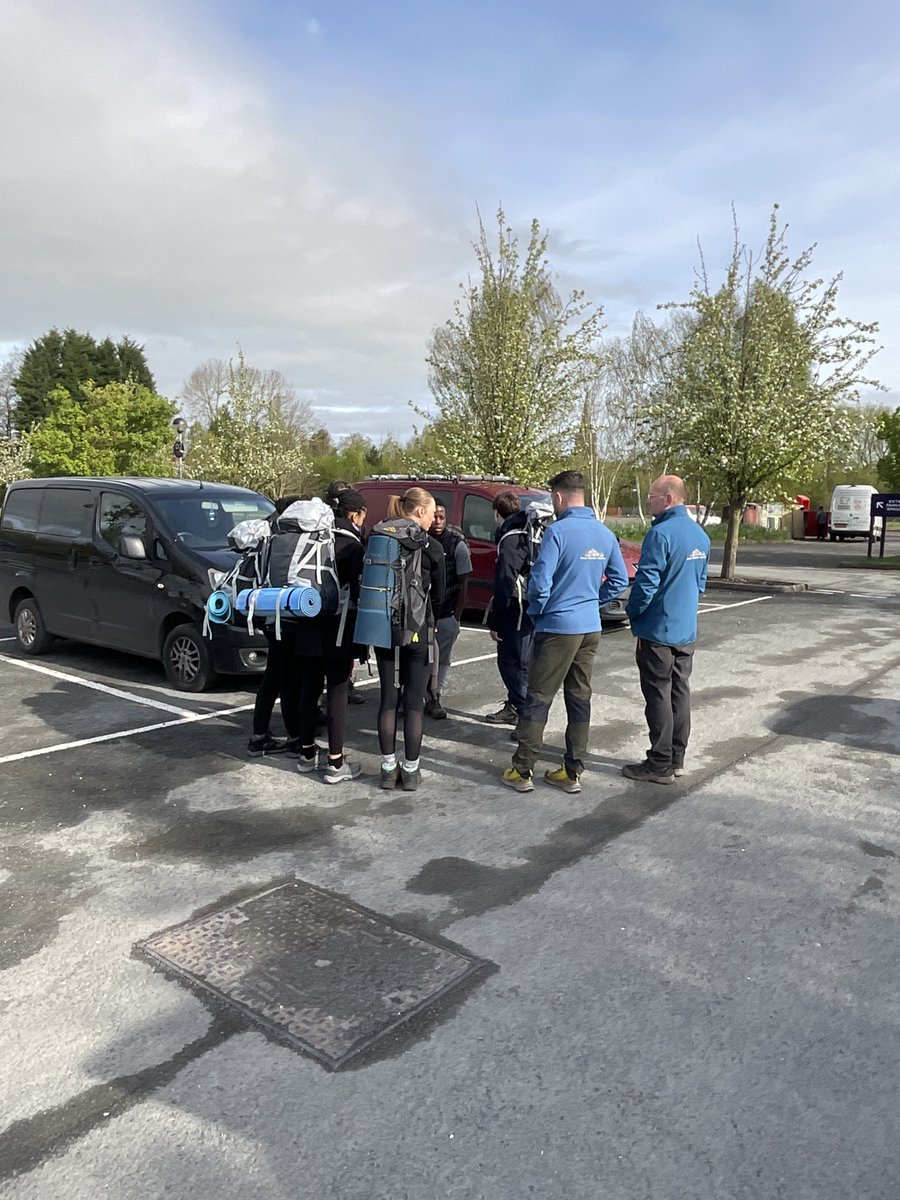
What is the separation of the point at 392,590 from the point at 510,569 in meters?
1.45

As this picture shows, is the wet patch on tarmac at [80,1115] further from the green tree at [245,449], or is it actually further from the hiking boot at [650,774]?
the green tree at [245,449]

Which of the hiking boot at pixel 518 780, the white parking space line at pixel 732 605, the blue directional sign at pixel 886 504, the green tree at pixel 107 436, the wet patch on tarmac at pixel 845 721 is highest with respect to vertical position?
the green tree at pixel 107 436

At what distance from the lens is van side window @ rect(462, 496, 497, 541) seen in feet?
38.6

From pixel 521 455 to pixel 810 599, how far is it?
7.49 metres

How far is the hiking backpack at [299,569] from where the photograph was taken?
5344 millimetres

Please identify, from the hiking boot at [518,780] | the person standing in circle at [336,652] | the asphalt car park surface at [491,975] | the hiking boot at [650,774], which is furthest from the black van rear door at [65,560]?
the hiking boot at [650,774]

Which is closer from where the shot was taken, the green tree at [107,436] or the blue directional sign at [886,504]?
the blue directional sign at [886,504]

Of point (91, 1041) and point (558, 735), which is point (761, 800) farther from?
point (91, 1041)

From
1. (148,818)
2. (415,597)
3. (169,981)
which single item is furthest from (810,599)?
(169,981)

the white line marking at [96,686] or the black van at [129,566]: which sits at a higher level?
the black van at [129,566]

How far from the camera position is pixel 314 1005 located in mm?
3162

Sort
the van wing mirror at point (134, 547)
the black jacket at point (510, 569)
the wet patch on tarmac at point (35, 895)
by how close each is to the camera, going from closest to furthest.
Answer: the wet patch on tarmac at point (35, 895) < the black jacket at point (510, 569) < the van wing mirror at point (134, 547)

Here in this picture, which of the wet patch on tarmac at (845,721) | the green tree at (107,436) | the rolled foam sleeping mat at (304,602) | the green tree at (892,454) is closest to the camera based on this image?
the rolled foam sleeping mat at (304,602)

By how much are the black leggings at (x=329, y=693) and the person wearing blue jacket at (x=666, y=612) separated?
6.21 feet
